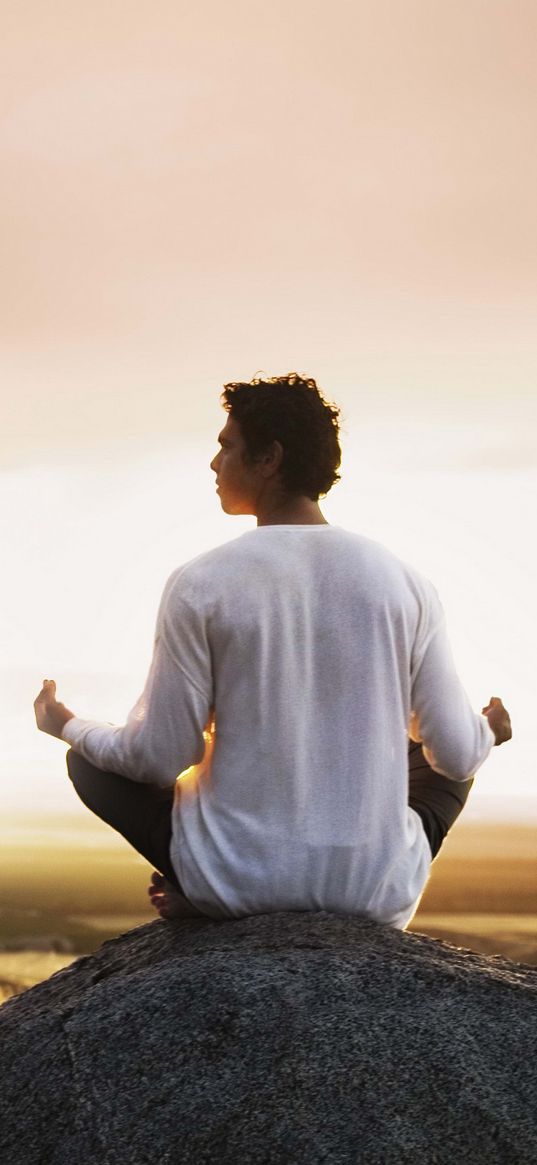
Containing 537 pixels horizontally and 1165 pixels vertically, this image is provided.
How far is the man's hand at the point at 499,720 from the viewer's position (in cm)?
430

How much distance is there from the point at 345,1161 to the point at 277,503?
168 cm

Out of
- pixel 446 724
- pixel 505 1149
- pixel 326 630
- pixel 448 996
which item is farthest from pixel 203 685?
pixel 505 1149

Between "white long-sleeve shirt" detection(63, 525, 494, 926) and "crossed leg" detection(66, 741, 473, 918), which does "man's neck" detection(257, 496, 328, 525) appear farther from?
"crossed leg" detection(66, 741, 473, 918)

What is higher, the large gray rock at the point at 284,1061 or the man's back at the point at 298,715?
the man's back at the point at 298,715

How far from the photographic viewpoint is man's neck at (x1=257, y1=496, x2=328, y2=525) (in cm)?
414

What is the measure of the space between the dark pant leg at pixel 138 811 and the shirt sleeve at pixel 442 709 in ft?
2.31

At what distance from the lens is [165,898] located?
4223 millimetres

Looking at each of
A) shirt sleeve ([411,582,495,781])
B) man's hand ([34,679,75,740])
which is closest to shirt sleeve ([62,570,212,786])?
man's hand ([34,679,75,740])

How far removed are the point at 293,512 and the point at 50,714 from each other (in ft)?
2.97

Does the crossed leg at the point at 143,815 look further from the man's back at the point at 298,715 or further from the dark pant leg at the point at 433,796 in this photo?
the dark pant leg at the point at 433,796

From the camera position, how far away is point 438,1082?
140 inches

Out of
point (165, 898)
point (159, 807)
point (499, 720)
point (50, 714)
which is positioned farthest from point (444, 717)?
point (50, 714)

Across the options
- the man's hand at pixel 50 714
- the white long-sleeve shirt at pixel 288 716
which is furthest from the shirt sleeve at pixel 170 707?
the man's hand at pixel 50 714

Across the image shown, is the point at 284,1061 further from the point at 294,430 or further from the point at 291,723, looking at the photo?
the point at 294,430
